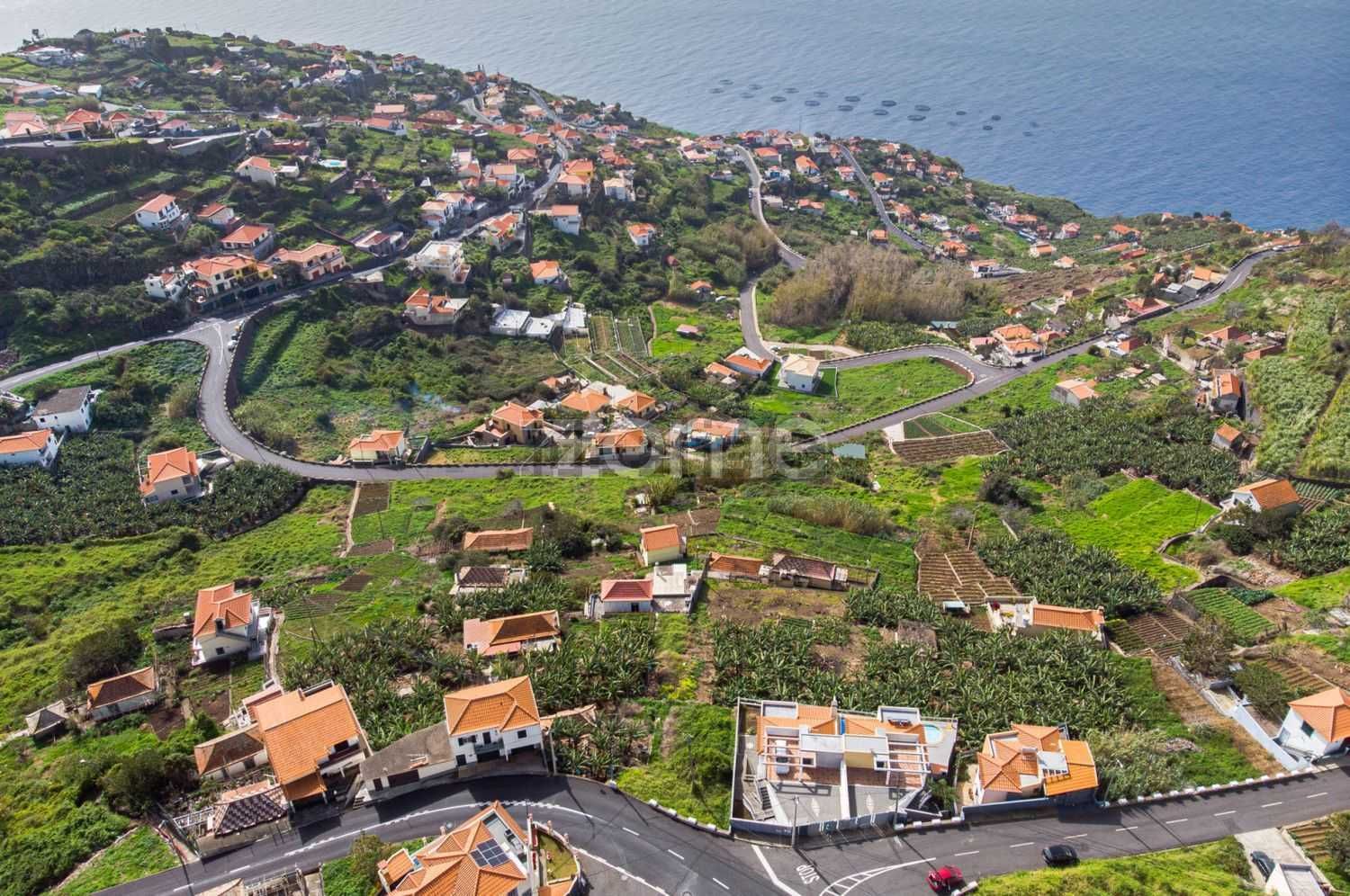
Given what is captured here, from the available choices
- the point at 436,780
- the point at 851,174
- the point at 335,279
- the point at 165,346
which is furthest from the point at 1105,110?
the point at 436,780

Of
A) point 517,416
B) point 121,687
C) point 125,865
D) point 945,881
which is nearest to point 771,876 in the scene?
point 945,881

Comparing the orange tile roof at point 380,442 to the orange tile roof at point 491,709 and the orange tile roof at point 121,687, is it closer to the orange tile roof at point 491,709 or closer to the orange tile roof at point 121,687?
the orange tile roof at point 121,687

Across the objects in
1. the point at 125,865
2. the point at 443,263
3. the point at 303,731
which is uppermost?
the point at 443,263

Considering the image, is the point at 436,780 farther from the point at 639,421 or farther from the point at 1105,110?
the point at 1105,110

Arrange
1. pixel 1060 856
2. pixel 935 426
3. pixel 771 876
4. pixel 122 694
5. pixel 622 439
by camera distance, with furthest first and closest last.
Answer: pixel 935 426 → pixel 622 439 → pixel 122 694 → pixel 1060 856 → pixel 771 876

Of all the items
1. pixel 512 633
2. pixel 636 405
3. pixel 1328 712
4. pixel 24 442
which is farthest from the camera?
pixel 636 405

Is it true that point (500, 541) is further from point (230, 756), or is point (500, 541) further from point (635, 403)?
point (635, 403)

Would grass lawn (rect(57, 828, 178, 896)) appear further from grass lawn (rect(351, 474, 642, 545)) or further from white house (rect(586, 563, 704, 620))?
grass lawn (rect(351, 474, 642, 545))
